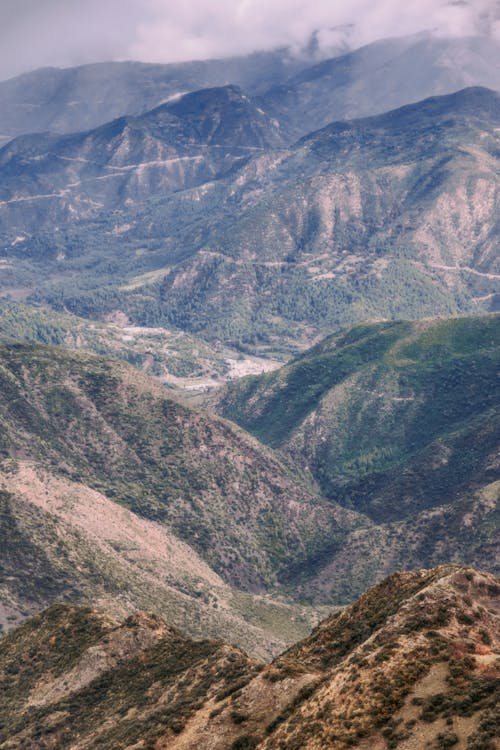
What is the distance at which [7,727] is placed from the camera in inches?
4948

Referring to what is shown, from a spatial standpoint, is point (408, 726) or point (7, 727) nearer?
point (408, 726)

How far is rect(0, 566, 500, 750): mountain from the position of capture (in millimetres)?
79750

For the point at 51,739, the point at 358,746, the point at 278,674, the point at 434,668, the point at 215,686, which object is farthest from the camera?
the point at 51,739

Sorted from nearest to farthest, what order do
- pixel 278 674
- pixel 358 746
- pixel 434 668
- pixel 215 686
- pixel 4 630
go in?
pixel 358 746 < pixel 434 668 < pixel 278 674 < pixel 215 686 < pixel 4 630

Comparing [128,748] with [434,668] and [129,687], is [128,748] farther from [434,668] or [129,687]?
[434,668]

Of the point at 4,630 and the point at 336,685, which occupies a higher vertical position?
the point at 4,630

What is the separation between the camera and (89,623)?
14475cm

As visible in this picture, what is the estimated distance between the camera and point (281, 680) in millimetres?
96062

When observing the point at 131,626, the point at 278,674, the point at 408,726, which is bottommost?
the point at 408,726

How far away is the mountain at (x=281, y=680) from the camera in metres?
79.8

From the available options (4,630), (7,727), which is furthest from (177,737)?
(4,630)

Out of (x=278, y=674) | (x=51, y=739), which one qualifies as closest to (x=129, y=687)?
(x=51, y=739)

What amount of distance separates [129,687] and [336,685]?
47115 mm

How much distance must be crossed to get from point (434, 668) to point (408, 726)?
9.58 meters
